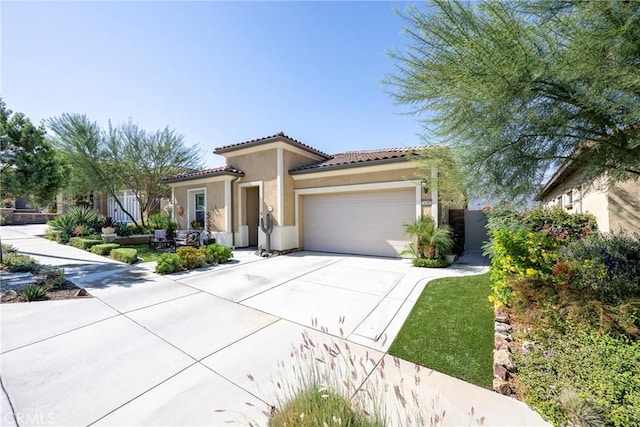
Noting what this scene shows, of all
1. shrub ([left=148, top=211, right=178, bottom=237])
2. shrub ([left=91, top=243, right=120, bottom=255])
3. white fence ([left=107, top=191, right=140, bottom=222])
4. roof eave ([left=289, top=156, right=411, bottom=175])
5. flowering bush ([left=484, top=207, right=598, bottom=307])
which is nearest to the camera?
flowering bush ([left=484, top=207, right=598, bottom=307])

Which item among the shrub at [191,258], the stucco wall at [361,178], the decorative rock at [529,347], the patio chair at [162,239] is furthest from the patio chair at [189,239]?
the decorative rock at [529,347]

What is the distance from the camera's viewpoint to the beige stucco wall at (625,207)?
6.19m

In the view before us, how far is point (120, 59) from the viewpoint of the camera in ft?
24.3

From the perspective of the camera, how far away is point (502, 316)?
408cm

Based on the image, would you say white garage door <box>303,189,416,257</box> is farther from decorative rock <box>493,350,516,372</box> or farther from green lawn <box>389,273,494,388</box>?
decorative rock <box>493,350,516,372</box>

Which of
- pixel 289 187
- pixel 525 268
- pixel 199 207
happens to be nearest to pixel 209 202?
pixel 199 207

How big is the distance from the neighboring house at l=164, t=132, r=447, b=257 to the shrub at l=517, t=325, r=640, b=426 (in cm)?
656

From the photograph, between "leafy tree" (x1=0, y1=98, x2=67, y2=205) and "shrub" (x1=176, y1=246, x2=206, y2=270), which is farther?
"shrub" (x1=176, y1=246, x2=206, y2=270)

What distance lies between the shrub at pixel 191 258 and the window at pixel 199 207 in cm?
555

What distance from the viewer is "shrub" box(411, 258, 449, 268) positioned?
27.4 feet

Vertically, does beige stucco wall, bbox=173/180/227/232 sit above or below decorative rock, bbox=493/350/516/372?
above

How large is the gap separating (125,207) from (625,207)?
30180mm

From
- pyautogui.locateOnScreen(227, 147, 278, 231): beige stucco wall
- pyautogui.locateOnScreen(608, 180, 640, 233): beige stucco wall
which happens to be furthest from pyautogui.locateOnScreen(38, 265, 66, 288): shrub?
pyautogui.locateOnScreen(608, 180, 640, 233): beige stucco wall

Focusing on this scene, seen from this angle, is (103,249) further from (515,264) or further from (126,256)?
(515,264)
